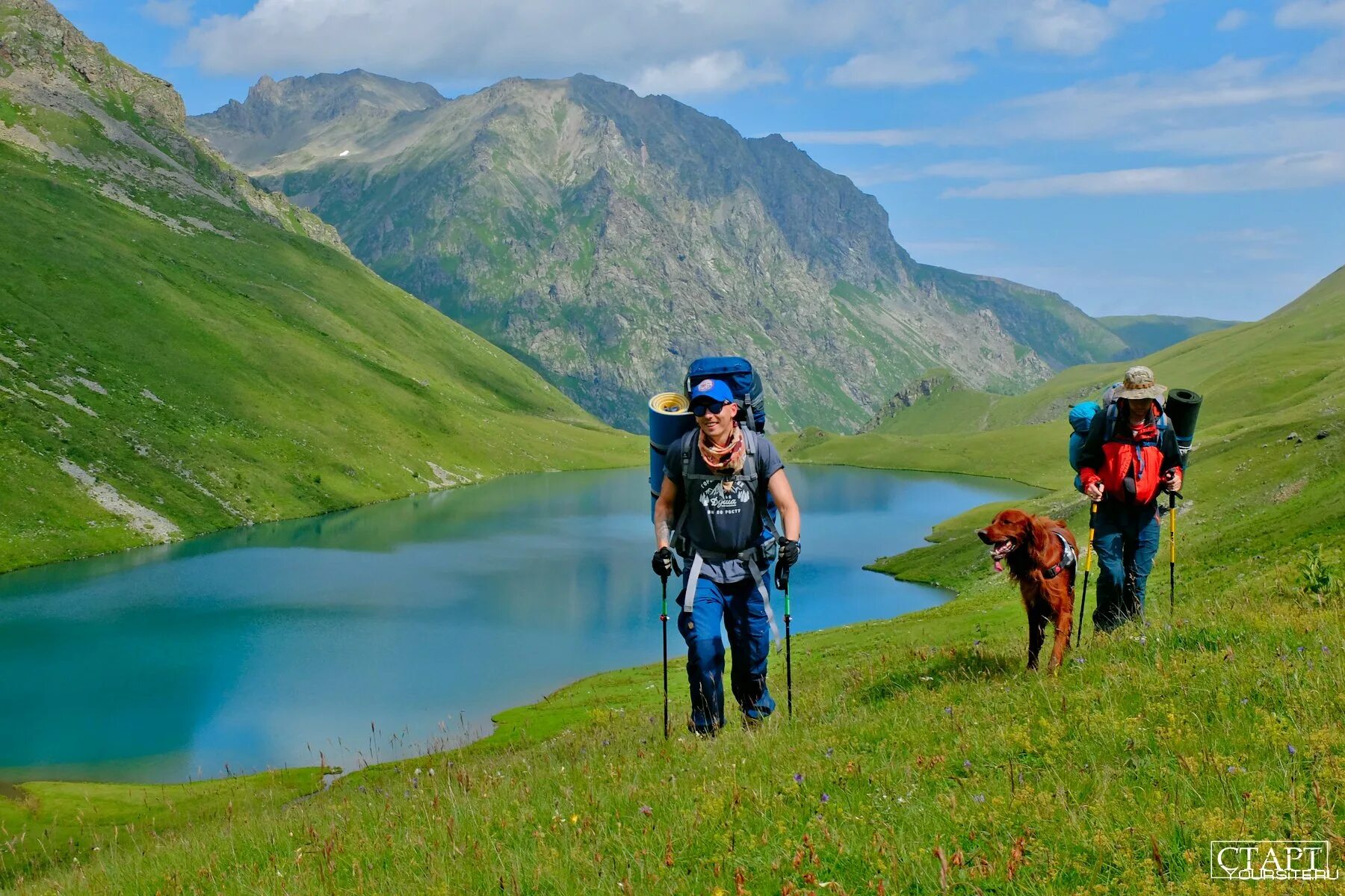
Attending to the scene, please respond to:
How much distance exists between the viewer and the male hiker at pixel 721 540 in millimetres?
11586

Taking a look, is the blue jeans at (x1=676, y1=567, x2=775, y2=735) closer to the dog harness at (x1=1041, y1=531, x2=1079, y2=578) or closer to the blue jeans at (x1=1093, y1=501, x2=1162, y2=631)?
the dog harness at (x1=1041, y1=531, x2=1079, y2=578)

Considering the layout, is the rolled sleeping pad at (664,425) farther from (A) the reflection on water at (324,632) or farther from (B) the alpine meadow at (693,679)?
(A) the reflection on water at (324,632)

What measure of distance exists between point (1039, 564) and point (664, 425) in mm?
5313

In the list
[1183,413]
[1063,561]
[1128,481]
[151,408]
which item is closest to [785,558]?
[1063,561]

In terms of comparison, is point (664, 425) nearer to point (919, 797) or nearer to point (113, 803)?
point (919, 797)

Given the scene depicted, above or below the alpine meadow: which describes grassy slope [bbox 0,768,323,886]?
below

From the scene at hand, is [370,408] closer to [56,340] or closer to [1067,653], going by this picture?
[56,340]

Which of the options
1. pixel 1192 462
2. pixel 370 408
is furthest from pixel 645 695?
pixel 370 408

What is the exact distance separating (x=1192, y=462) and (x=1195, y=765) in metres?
74.3

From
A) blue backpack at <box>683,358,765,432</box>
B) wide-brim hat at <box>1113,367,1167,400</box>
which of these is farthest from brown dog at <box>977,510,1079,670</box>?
blue backpack at <box>683,358,765,432</box>

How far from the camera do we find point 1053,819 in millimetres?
5738

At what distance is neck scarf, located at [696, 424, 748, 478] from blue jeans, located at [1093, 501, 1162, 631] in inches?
250

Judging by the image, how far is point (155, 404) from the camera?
138 m

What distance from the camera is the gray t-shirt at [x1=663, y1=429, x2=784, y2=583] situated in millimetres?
11836
